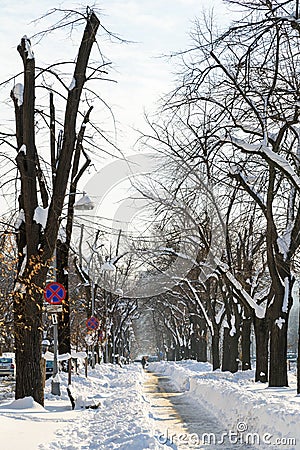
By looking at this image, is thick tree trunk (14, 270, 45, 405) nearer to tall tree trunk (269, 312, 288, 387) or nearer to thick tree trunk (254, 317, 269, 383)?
tall tree trunk (269, 312, 288, 387)

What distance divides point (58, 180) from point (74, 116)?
1.37m

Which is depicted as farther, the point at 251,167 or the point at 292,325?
the point at 292,325

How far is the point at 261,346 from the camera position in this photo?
28203mm

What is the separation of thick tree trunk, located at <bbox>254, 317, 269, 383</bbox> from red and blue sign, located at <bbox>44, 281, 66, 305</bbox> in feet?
40.8

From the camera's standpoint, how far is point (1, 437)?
10242 millimetres

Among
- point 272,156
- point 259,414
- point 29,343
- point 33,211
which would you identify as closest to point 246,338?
point 272,156

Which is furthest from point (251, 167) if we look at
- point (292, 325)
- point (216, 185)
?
point (292, 325)

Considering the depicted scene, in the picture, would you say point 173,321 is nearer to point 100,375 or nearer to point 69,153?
point 100,375

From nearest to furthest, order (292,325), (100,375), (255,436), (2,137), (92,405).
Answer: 1. (255,436)
2. (2,137)
3. (92,405)
4. (100,375)
5. (292,325)

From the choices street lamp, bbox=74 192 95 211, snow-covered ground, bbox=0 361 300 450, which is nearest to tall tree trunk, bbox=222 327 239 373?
snow-covered ground, bbox=0 361 300 450

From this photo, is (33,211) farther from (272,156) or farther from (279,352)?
(279,352)
